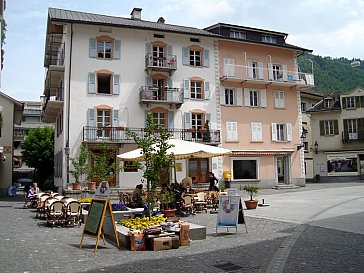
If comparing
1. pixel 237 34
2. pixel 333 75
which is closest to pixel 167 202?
pixel 237 34

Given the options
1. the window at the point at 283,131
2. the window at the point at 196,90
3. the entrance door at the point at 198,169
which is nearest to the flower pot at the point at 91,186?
the entrance door at the point at 198,169

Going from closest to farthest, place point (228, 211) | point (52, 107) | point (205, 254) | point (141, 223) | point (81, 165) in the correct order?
point (205, 254) < point (141, 223) < point (228, 211) < point (81, 165) < point (52, 107)

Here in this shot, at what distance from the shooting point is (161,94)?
97.9 ft

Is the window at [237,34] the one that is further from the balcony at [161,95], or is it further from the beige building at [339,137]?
the beige building at [339,137]

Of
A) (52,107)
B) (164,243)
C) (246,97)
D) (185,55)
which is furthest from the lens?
(246,97)

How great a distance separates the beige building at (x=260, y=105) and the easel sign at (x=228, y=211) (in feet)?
66.4

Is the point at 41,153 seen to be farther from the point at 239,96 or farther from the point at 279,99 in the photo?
the point at 279,99

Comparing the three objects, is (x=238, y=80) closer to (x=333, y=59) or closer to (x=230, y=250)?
(x=230, y=250)

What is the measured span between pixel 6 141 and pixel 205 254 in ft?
93.3

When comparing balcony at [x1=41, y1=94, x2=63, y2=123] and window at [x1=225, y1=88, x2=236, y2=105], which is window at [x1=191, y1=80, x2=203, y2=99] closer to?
window at [x1=225, y1=88, x2=236, y2=105]

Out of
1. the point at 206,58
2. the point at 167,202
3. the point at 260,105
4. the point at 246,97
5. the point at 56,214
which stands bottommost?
the point at 56,214

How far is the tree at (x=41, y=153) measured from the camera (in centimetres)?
4097

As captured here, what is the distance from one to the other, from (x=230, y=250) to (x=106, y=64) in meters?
21.8

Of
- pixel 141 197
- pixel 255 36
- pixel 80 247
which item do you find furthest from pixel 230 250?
pixel 255 36
